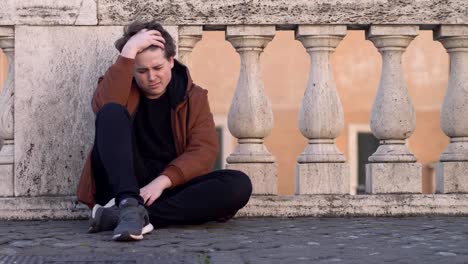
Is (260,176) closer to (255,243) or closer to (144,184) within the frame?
(144,184)

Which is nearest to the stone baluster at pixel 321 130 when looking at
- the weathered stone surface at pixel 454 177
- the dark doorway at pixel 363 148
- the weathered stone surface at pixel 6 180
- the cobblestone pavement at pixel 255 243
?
the cobblestone pavement at pixel 255 243

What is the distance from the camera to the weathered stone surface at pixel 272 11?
18.2ft

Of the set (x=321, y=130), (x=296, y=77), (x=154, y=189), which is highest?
(x=296, y=77)

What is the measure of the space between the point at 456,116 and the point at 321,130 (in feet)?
2.38

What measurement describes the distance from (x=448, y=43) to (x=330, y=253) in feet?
6.73

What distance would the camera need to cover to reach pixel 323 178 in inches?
221

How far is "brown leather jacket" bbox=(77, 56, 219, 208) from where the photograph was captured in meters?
4.90

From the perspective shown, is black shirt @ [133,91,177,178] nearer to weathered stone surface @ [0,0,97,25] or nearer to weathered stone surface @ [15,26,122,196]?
weathered stone surface @ [15,26,122,196]

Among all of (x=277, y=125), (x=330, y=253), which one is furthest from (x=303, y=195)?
(x=277, y=125)

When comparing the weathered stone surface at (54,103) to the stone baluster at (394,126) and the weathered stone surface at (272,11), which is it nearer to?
the weathered stone surface at (272,11)

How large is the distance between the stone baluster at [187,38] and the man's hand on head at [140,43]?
70 cm

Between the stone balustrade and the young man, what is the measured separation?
0.48 meters

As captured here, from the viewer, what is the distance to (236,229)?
4902 millimetres

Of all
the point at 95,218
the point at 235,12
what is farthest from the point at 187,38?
the point at 95,218
